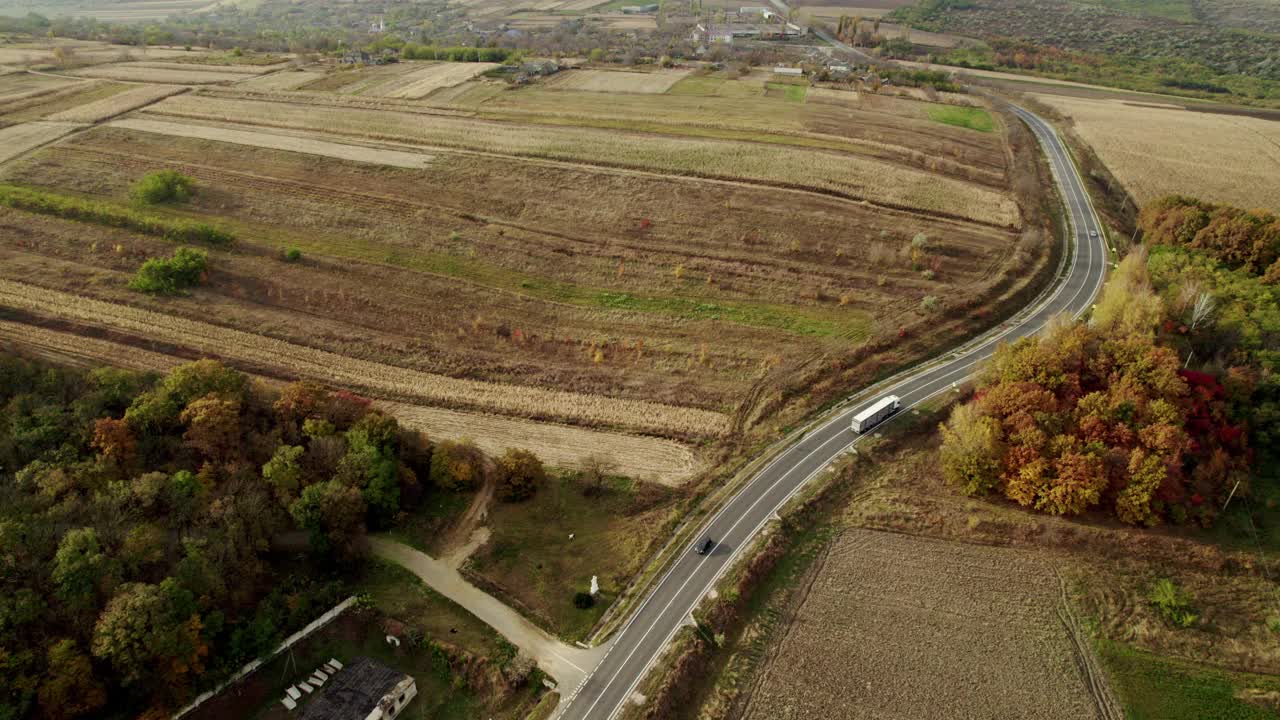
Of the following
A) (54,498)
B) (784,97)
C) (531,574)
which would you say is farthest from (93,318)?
(784,97)

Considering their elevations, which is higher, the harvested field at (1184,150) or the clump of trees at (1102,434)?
the harvested field at (1184,150)

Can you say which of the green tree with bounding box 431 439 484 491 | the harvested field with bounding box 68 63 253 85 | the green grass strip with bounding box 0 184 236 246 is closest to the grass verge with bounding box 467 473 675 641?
the green tree with bounding box 431 439 484 491

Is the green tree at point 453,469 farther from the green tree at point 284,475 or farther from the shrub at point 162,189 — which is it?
the shrub at point 162,189

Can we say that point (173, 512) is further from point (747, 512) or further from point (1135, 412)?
point (1135, 412)

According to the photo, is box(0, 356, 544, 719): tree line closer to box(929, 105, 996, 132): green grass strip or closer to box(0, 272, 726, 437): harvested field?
box(0, 272, 726, 437): harvested field

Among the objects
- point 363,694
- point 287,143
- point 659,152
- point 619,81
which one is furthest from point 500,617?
point 619,81

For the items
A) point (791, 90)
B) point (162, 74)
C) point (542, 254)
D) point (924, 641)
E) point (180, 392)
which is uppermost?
point (162, 74)

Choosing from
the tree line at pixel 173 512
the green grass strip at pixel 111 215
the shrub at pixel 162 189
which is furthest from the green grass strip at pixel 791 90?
the tree line at pixel 173 512
